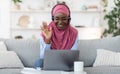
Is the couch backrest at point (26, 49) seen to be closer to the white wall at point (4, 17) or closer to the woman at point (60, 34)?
the woman at point (60, 34)

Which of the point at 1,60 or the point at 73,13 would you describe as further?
the point at 73,13

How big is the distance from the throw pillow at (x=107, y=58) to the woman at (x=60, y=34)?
629 mm

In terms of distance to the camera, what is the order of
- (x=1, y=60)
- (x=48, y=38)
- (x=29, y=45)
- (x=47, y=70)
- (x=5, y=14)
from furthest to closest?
(x=5, y=14) → (x=29, y=45) → (x=1, y=60) → (x=48, y=38) → (x=47, y=70)

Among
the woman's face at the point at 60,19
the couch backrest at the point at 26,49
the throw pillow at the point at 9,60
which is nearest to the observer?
the woman's face at the point at 60,19

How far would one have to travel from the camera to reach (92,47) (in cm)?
325

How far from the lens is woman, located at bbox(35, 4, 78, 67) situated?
95.6 inches

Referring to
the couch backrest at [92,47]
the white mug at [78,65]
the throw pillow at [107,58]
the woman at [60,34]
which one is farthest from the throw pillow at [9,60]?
the white mug at [78,65]

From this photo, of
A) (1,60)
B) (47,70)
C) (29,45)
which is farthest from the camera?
(29,45)

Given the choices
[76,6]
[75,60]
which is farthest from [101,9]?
[75,60]

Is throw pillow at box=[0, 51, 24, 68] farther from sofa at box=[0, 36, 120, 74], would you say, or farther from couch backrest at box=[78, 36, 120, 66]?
couch backrest at box=[78, 36, 120, 66]

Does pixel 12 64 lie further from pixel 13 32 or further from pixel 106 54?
pixel 13 32

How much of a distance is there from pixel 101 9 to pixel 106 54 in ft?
9.12

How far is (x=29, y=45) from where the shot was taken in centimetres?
323

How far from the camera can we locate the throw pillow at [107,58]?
3.02 m
